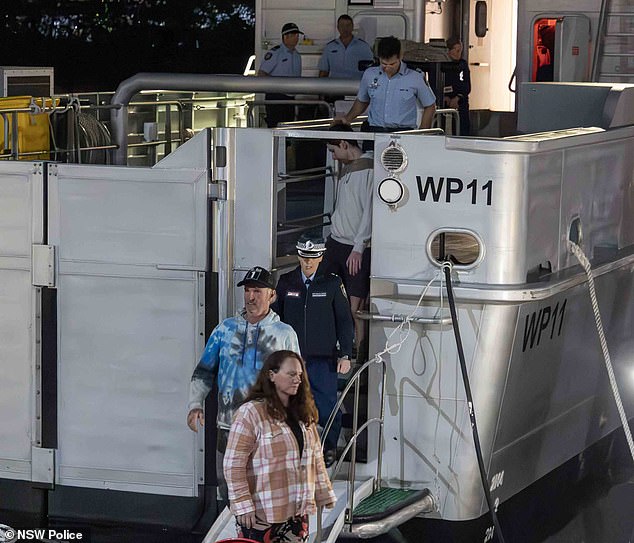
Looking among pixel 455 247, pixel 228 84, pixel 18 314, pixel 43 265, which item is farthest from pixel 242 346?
pixel 228 84

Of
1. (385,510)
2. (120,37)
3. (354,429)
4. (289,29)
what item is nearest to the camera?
(354,429)

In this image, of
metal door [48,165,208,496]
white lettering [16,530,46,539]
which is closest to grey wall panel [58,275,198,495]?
metal door [48,165,208,496]

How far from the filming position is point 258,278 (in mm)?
7309

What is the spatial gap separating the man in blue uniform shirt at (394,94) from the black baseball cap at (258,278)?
218cm

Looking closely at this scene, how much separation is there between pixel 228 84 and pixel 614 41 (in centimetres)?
455

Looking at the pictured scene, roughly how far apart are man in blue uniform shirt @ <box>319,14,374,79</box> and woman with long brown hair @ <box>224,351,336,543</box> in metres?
8.32

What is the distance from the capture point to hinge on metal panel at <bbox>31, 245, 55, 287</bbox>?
820cm

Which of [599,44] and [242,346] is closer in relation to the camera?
[242,346]

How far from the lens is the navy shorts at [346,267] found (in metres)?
8.11

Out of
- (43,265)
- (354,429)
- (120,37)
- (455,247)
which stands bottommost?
(354,429)

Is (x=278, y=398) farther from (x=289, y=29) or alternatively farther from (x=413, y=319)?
(x=289, y=29)

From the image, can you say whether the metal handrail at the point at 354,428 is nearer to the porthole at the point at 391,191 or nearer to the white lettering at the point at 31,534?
the porthole at the point at 391,191

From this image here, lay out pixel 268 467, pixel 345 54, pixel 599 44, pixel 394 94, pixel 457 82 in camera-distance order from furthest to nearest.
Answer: pixel 457 82, pixel 345 54, pixel 599 44, pixel 394 94, pixel 268 467

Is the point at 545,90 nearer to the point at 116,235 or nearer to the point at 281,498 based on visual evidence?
the point at 116,235
